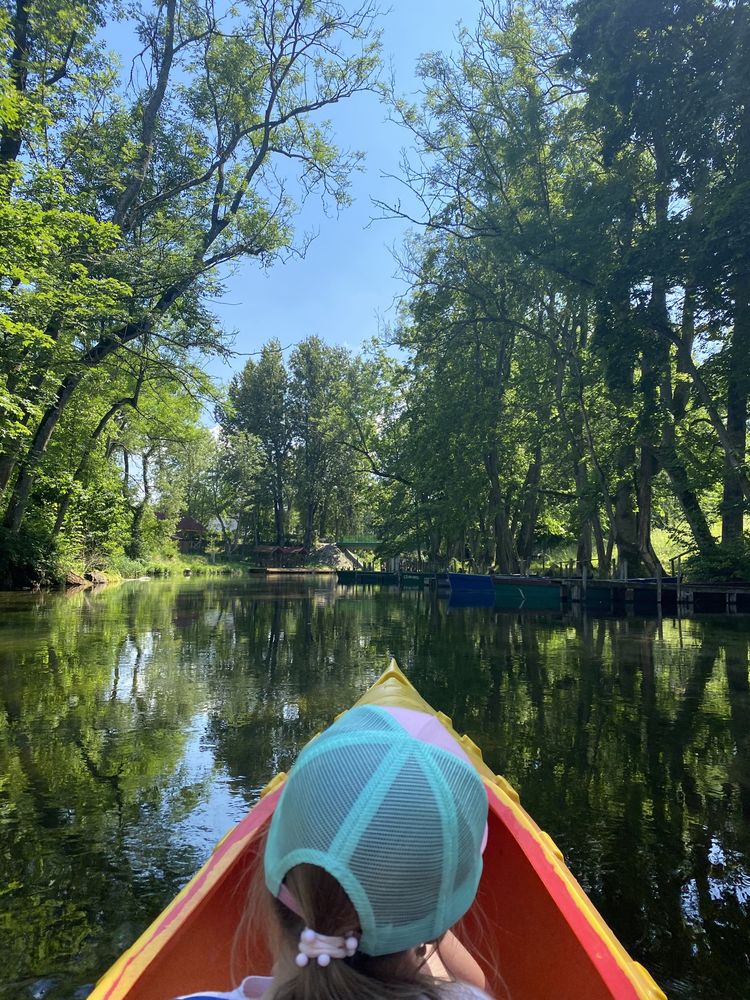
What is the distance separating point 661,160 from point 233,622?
597 inches

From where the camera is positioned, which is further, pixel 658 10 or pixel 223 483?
pixel 223 483

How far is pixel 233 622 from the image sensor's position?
1634 cm

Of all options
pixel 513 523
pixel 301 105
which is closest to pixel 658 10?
pixel 301 105

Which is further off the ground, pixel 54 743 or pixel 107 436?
pixel 107 436

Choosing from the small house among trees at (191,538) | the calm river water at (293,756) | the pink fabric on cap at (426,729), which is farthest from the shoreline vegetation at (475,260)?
the small house among trees at (191,538)

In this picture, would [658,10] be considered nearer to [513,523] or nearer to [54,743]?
[54,743]

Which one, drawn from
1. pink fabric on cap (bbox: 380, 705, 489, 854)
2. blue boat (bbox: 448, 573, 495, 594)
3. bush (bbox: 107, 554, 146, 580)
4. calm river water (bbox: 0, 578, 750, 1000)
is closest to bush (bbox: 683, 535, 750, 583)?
calm river water (bbox: 0, 578, 750, 1000)

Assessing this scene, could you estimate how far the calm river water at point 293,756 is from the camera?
3.29 m

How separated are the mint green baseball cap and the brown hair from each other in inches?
1.6

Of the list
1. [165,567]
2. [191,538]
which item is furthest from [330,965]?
[191,538]

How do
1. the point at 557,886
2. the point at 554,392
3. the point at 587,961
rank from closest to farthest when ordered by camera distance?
the point at 587,961
the point at 557,886
the point at 554,392

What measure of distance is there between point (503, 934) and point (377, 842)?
1.99 m

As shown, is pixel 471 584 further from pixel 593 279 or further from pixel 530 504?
pixel 593 279

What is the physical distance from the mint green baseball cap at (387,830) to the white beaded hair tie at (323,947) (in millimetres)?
27
